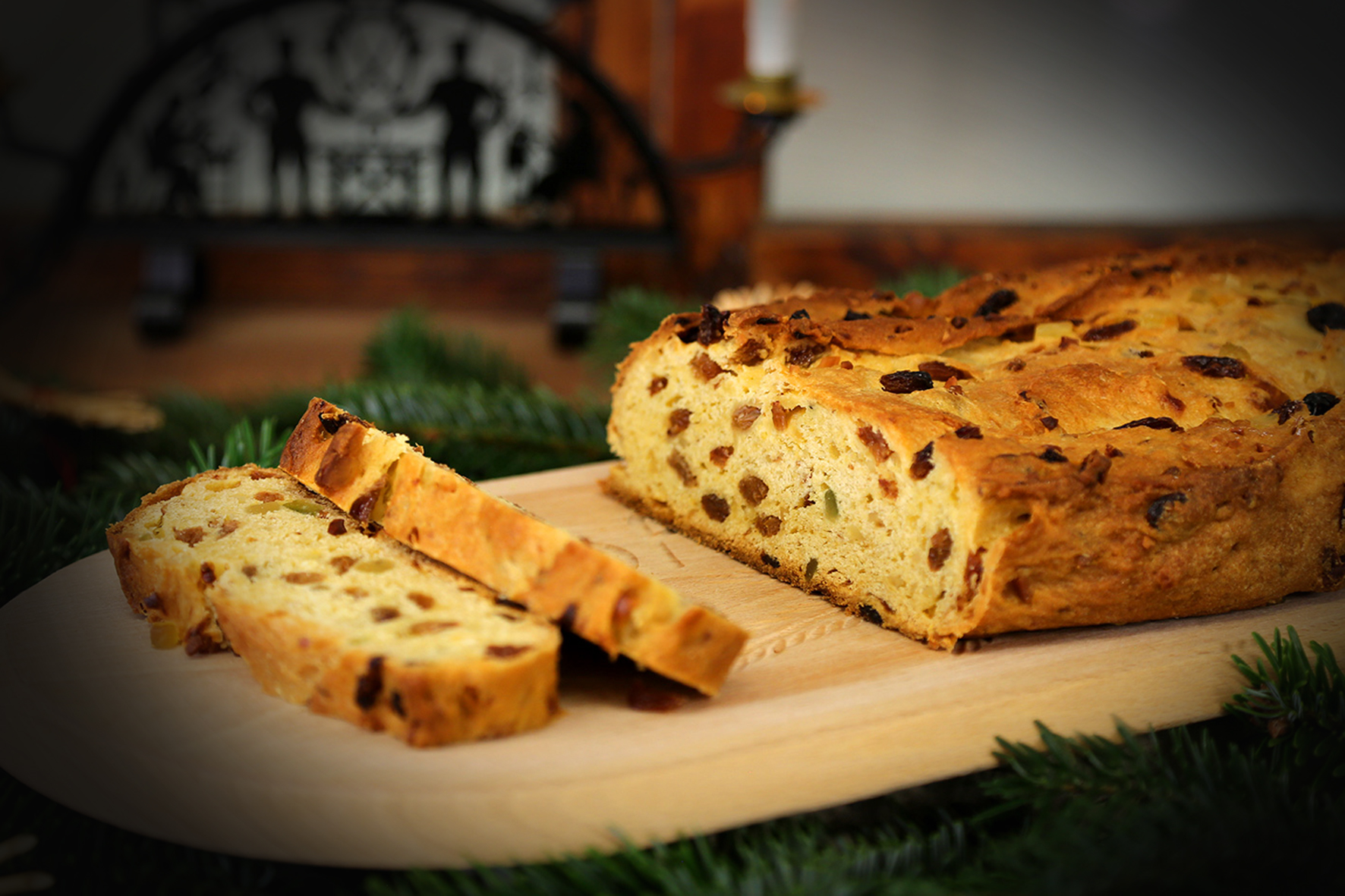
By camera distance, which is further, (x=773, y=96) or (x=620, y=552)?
(x=773, y=96)

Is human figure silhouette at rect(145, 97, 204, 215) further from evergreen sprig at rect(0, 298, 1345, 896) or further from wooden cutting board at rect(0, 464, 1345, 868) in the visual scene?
wooden cutting board at rect(0, 464, 1345, 868)

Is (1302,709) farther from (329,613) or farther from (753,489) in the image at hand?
(329,613)

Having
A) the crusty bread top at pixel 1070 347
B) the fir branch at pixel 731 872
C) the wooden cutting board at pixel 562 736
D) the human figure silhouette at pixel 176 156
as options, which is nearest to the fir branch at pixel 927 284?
the crusty bread top at pixel 1070 347

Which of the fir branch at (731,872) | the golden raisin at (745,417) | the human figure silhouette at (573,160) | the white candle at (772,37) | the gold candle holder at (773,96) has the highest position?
the white candle at (772,37)

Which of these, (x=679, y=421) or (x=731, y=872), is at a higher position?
(x=679, y=421)

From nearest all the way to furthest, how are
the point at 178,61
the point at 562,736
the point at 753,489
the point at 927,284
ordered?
the point at 562,736 → the point at 753,489 → the point at 927,284 → the point at 178,61

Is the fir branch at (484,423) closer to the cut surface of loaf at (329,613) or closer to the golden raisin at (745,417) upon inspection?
the cut surface of loaf at (329,613)

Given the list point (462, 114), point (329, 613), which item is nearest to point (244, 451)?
point (329, 613)
